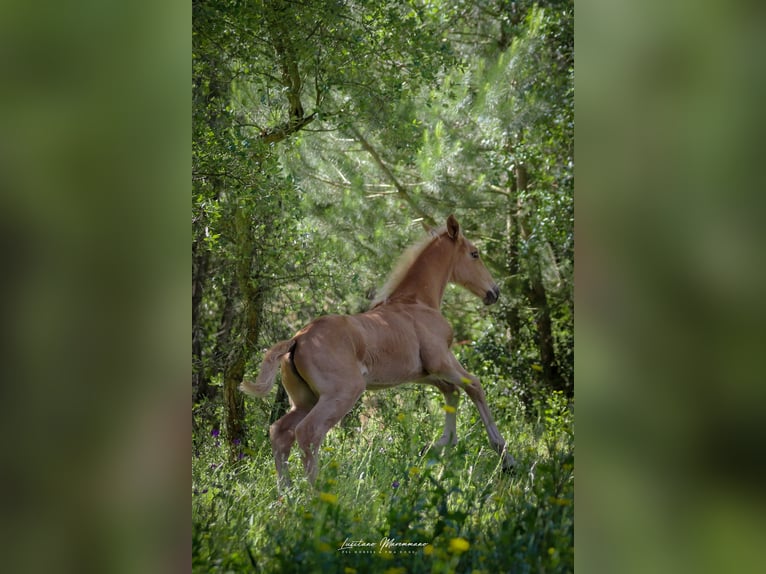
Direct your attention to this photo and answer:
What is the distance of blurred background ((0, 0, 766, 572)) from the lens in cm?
223

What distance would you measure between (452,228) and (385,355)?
1060mm

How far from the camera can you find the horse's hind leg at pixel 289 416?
3801mm

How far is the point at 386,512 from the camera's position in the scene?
3148 mm

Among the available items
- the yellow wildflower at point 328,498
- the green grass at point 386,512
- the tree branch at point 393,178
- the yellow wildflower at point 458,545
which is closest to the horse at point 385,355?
the green grass at point 386,512

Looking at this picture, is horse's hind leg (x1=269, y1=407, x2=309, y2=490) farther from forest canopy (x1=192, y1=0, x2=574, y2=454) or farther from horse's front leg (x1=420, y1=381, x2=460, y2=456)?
horse's front leg (x1=420, y1=381, x2=460, y2=456)

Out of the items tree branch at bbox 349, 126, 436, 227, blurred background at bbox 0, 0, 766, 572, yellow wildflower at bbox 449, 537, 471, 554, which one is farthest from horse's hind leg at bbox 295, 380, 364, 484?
tree branch at bbox 349, 126, 436, 227
